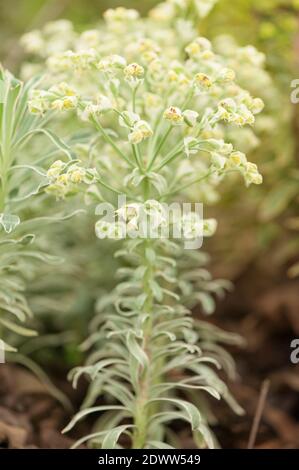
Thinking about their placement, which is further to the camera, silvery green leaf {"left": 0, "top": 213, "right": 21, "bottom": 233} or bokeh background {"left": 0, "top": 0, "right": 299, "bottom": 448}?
bokeh background {"left": 0, "top": 0, "right": 299, "bottom": 448}

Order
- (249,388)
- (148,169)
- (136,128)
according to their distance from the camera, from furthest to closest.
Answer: (249,388)
(148,169)
(136,128)

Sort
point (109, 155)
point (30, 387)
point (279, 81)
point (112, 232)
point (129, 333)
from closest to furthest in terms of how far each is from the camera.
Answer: point (112, 232), point (129, 333), point (109, 155), point (30, 387), point (279, 81)

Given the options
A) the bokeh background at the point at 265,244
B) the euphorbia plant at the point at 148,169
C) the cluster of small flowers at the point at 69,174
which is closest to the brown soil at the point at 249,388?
the bokeh background at the point at 265,244

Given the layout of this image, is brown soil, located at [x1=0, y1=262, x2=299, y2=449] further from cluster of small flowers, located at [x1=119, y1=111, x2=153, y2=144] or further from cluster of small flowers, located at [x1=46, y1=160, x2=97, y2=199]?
cluster of small flowers, located at [x1=119, y1=111, x2=153, y2=144]

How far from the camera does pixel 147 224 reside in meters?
1.17

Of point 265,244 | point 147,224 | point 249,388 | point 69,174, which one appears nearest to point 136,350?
point 147,224

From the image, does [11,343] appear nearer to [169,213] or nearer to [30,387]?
[30,387]

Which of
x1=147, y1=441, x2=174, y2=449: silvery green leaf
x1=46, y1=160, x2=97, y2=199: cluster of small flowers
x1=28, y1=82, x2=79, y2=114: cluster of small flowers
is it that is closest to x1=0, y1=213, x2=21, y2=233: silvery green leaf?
x1=46, y1=160, x2=97, y2=199: cluster of small flowers

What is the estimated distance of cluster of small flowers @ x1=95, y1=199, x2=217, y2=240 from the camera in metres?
1.07

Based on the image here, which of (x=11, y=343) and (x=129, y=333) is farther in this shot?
(x=11, y=343)

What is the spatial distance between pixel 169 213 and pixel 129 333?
257 mm

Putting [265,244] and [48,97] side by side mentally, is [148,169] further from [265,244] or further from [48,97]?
[265,244]
